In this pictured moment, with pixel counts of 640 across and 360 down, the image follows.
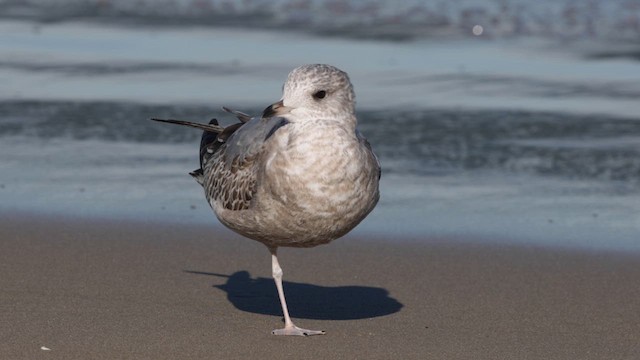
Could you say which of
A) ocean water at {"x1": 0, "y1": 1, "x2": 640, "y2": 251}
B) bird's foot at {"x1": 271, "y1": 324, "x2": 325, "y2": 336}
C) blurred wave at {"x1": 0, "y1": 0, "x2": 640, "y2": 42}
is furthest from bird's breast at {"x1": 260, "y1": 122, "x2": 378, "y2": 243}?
blurred wave at {"x1": 0, "y1": 0, "x2": 640, "y2": 42}

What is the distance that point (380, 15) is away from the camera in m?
17.3

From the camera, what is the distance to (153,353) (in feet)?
18.8

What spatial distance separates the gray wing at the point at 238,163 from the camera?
6.37 metres

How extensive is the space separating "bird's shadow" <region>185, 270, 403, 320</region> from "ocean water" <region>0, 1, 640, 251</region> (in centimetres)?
97

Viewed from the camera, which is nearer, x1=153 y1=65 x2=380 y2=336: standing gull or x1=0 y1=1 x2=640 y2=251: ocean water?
x1=153 y1=65 x2=380 y2=336: standing gull

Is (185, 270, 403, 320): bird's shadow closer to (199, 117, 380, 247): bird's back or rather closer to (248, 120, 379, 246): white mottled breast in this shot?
(199, 117, 380, 247): bird's back

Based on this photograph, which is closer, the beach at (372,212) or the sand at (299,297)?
the sand at (299,297)

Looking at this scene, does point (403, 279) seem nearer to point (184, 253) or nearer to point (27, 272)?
A: point (184, 253)

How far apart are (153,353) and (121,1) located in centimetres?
1332

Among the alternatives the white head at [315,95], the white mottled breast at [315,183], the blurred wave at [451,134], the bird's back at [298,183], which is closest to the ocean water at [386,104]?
the blurred wave at [451,134]

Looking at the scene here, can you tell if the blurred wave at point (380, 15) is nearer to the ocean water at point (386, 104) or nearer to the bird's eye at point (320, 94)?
the ocean water at point (386, 104)

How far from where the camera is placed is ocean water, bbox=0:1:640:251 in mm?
8703

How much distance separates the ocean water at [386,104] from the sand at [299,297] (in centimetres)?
39

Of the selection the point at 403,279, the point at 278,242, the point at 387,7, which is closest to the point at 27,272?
the point at 278,242
